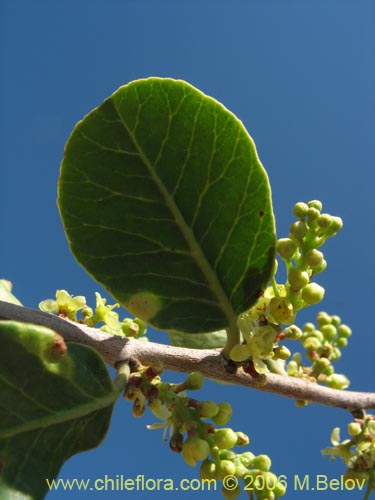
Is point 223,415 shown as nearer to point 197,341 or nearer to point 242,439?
point 242,439

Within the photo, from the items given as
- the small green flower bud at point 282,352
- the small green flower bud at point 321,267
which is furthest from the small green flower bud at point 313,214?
the small green flower bud at point 282,352

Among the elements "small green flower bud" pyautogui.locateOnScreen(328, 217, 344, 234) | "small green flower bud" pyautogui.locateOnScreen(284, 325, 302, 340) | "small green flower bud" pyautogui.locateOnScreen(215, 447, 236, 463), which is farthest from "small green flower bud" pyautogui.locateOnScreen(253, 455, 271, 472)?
"small green flower bud" pyautogui.locateOnScreen(328, 217, 344, 234)

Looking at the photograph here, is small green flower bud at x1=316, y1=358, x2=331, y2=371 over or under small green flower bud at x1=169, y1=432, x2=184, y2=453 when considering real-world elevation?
over

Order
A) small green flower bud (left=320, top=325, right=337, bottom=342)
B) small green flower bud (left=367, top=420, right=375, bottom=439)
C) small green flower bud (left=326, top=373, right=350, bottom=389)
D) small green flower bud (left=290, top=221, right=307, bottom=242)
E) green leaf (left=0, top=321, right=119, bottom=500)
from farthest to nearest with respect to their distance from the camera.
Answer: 1. small green flower bud (left=320, top=325, right=337, bottom=342)
2. small green flower bud (left=326, top=373, right=350, bottom=389)
3. small green flower bud (left=367, top=420, right=375, bottom=439)
4. small green flower bud (left=290, top=221, right=307, bottom=242)
5. green leaf (left=0, top=321, right=119, bottom=500)

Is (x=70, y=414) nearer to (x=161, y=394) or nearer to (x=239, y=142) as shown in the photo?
(x=161, y=394)

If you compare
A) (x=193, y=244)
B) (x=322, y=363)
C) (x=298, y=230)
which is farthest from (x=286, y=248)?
(x=322, y=363)

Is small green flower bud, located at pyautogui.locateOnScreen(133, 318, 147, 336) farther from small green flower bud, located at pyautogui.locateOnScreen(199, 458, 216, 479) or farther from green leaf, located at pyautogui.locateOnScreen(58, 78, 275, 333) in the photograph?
small green flower bud, located at pyautogui.locateOnScreen(199, 458, 216, 479)

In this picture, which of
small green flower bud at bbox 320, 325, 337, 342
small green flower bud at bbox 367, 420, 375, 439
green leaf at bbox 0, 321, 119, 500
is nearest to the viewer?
green leaf at bbox 0, 321, 119, 500
